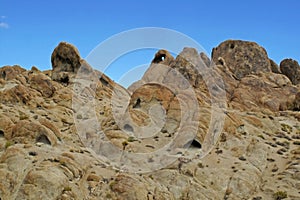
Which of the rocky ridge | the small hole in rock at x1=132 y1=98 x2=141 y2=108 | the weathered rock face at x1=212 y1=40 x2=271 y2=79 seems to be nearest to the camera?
the rocky ridge

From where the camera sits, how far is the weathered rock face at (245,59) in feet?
267

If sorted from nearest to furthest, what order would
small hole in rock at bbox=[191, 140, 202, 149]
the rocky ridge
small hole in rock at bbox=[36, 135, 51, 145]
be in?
the rocky ridge → small hole in rock at bbox=[36, 135, 51, 145] → small hole in rock at bbox=[191, 140, 202, 149]

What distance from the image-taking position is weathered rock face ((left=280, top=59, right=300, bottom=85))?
86.2 m

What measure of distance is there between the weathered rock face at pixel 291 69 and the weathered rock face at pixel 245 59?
7.57 meters

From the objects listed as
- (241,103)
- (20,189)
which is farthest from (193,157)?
(241,103)

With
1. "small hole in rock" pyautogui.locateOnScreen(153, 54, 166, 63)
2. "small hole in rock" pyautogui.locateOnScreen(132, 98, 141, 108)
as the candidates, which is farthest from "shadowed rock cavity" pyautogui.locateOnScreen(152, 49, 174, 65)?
"small hole in rock" pyautogui.locateOnScreen(132, 98, 141, 108)

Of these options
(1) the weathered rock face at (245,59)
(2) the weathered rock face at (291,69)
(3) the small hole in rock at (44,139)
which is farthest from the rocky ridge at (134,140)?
(2) the weathered rock face at (291,69)

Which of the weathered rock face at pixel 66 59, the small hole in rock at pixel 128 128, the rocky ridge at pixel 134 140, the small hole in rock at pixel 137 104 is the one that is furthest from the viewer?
the weathered rock face at pixel 66 59

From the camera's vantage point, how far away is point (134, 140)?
1543 inches

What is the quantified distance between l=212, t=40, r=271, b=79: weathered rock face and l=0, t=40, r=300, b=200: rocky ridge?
11133 mm

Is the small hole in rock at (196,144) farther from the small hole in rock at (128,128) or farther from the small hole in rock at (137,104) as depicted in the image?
the small hole in rock at (137,104)

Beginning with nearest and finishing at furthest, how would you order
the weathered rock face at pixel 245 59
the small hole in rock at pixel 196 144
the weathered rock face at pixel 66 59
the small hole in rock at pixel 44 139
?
the small hole in rock at pixel 44 139 → the small hole in rock at pixel 196 144 → the weathered rock face at pixel 66 59 → the weathered rock face at pixel 245 59

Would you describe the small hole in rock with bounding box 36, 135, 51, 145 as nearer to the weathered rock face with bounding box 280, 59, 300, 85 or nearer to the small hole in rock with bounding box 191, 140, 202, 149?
the small hole in rock with bounding box 191, 140, 202, 149

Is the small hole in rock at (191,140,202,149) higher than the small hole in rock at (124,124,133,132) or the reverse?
the reverse
